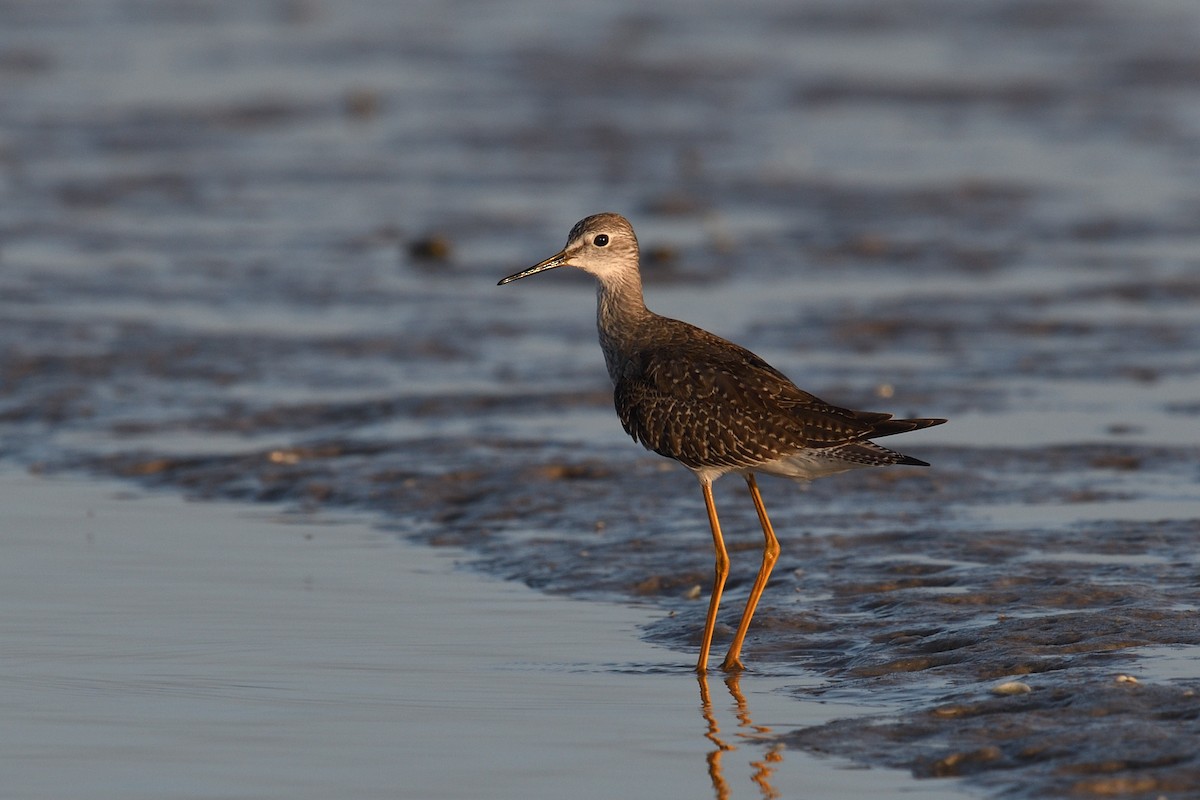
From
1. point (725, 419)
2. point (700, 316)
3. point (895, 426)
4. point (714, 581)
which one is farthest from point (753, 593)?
point (700, 316)

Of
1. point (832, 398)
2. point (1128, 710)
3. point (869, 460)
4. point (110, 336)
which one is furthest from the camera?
point (110, 336)

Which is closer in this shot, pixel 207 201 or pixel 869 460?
pixel 869 460

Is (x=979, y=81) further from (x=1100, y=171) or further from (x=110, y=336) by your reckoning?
(x=110, y=336)

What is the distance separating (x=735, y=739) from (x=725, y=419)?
1.69 m

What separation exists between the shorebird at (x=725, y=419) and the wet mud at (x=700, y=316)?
0.60 m

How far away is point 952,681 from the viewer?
7.85m

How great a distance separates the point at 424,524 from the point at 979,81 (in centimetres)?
2010

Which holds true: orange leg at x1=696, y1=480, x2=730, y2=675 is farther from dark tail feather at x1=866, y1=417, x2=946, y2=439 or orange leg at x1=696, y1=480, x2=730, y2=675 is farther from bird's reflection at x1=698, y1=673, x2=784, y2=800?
dark tail feather at x1=866, y1=417, x2=946, y2=439

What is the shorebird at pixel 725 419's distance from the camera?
8.45 metres

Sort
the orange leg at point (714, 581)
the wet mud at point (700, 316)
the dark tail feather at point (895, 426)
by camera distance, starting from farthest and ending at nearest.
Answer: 1. the wet mud at point (700, 316)
2. the orange leg at point (714, 581)
3. the dark tail feather at point (895, 426)

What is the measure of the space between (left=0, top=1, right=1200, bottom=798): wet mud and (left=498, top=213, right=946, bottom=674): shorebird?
60 centimetres

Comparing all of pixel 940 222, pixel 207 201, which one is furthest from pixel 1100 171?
pixel 207 201

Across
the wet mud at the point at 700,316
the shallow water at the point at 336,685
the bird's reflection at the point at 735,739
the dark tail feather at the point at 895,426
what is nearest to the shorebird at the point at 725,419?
the dark tail feather at the point at 895,426

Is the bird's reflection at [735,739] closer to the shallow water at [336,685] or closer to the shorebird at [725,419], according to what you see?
the shallow water at [336,685]
